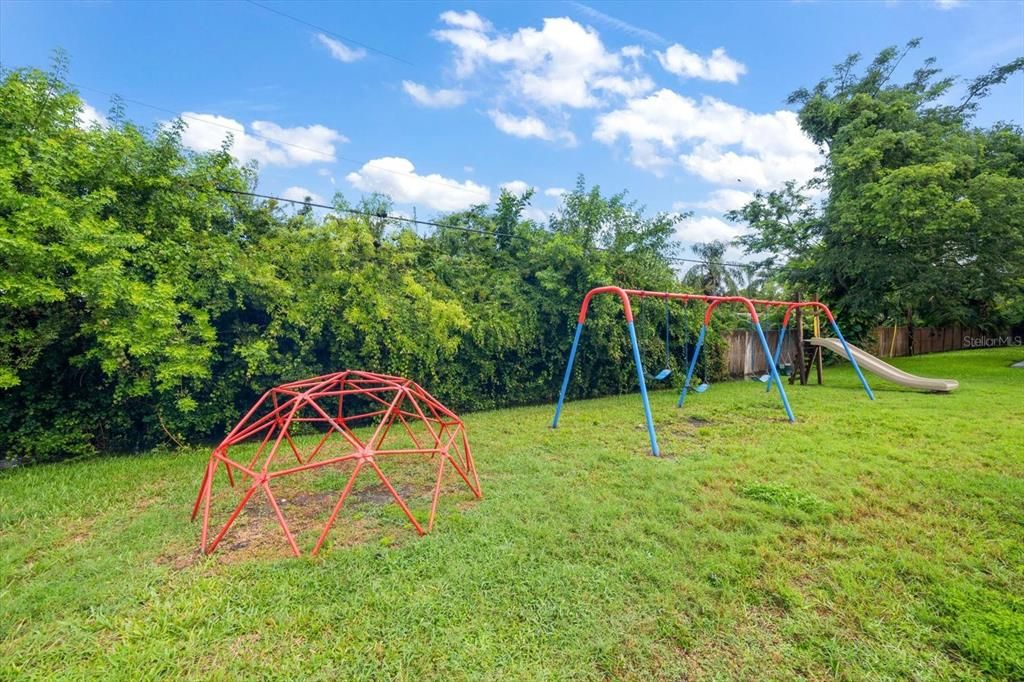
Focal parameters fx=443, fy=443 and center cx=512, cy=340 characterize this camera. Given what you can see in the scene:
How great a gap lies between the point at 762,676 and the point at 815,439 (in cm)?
447

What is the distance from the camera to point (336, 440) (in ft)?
19.8

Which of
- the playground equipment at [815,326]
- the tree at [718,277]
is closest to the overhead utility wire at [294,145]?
the playground equipment at [815,326]

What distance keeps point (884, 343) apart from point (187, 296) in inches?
898

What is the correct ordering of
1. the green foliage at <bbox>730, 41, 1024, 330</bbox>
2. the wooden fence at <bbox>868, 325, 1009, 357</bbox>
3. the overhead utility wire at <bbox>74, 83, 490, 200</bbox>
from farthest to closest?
the wooden fence at <bbox>868, 325, 1009, 357</bbox> → the green foliage at <bbox>730, 41, 1024, 330</bbox> → the overhead utility wire at <bbox>74, 83, 490, 200</bbox>

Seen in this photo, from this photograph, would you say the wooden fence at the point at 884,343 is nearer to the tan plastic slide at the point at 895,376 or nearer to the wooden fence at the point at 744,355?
the wooden fence at the point at 744,355

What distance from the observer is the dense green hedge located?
14.8ft

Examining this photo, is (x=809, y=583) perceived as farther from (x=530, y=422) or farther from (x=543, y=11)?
(x=543, y=11)

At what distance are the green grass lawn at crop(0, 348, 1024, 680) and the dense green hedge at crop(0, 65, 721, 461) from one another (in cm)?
101

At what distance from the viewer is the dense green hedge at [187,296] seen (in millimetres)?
4504

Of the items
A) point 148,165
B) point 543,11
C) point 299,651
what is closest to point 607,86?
point 543,11

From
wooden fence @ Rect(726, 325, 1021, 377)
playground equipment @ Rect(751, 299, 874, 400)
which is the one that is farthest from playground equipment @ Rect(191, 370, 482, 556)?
wooden fence @ Rect(726, 325, 1021, 377)

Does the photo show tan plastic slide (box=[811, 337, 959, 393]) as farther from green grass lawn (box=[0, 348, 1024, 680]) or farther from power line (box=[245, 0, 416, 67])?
power line (box=[245, 0, 416, 67])

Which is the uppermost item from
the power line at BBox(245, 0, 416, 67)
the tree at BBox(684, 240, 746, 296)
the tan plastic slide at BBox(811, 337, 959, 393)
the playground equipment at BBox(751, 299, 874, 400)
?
the power line at BBox(245, 0, 416, 67)

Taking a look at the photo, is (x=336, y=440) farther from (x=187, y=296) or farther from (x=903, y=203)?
(x=903, y=203)
